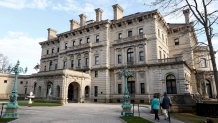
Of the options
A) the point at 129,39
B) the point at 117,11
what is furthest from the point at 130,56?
the point at 117,11

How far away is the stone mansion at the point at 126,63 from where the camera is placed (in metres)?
30.5

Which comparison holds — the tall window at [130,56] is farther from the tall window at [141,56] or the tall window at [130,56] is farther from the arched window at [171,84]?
the arched window at [171,84]

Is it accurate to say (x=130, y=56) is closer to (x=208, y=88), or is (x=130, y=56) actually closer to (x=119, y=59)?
(x=119, y=59)

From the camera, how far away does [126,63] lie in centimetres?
3419

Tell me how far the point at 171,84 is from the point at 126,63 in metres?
8.83

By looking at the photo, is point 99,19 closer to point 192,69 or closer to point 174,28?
point 174,28

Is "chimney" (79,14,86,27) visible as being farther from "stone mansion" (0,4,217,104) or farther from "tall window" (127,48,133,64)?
"tall window" (127,48,133,64)

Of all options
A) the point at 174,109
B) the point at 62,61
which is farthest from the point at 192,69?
the point at 62,61

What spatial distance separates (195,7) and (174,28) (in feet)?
77.7

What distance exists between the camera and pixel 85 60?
126ft

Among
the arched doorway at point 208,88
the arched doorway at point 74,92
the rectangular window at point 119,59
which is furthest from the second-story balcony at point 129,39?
the arched doorway at point 208,88

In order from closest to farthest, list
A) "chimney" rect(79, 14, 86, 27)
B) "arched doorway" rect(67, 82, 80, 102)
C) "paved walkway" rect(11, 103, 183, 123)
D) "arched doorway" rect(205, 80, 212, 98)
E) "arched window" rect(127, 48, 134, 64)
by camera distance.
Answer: "paved walkway" rect(11, 103, 183, 123) < "arched window" rect(127, 48, 134, 64) < "arched doorway" rect(67, 82, 80, 102) < "arched doorway" rect(205, 80, 212, 98) < "chimney" rect(79, 14, 86, 27)

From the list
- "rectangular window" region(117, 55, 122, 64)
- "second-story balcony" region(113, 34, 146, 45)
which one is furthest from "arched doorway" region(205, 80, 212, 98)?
"rectangular window" region(117, 55, 122, 64)

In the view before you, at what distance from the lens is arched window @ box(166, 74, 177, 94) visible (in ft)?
96.2
